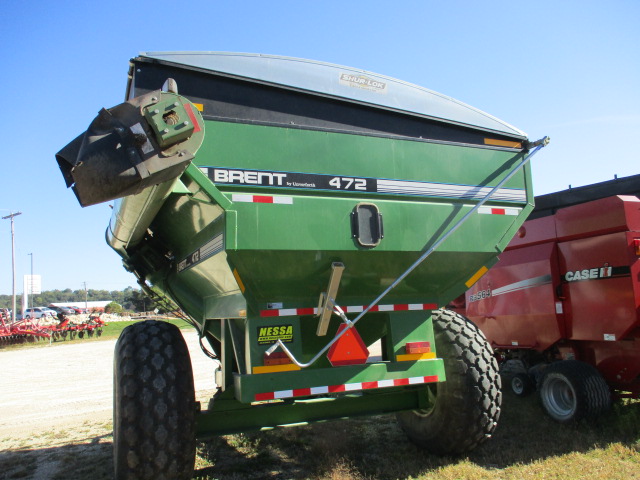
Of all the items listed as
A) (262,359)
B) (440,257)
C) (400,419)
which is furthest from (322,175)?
(400,419)

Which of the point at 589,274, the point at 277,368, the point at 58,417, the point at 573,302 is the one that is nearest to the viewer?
the point at 277,368

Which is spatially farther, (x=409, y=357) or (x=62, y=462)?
(x=62, y=462)

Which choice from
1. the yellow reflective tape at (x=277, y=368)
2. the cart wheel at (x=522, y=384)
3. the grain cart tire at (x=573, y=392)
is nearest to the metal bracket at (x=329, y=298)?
A: the yellow reflective tape at (x=277, y=368)

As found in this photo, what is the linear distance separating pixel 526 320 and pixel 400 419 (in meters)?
2.42

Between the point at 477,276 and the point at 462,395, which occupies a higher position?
the point at 477,276

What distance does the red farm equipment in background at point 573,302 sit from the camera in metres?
4.70

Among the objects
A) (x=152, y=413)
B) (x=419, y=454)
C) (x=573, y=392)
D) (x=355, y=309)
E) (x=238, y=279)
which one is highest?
(x=238, y=279)

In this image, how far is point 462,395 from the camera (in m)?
3.78

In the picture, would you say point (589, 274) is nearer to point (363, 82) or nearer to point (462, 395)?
point (462, 395)

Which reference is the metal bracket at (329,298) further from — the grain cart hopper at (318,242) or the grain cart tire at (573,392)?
the grain cart tire at (573,392)

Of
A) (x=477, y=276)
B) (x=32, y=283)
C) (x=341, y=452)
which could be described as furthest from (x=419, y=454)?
(x=32, y=283)

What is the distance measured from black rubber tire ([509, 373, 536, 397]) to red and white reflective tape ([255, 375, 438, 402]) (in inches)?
122

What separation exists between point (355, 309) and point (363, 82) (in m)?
1.73

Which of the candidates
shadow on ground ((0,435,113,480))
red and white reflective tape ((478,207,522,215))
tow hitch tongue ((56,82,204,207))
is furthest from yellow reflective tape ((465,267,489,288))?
shadow on ground ((0,435,113,480))
